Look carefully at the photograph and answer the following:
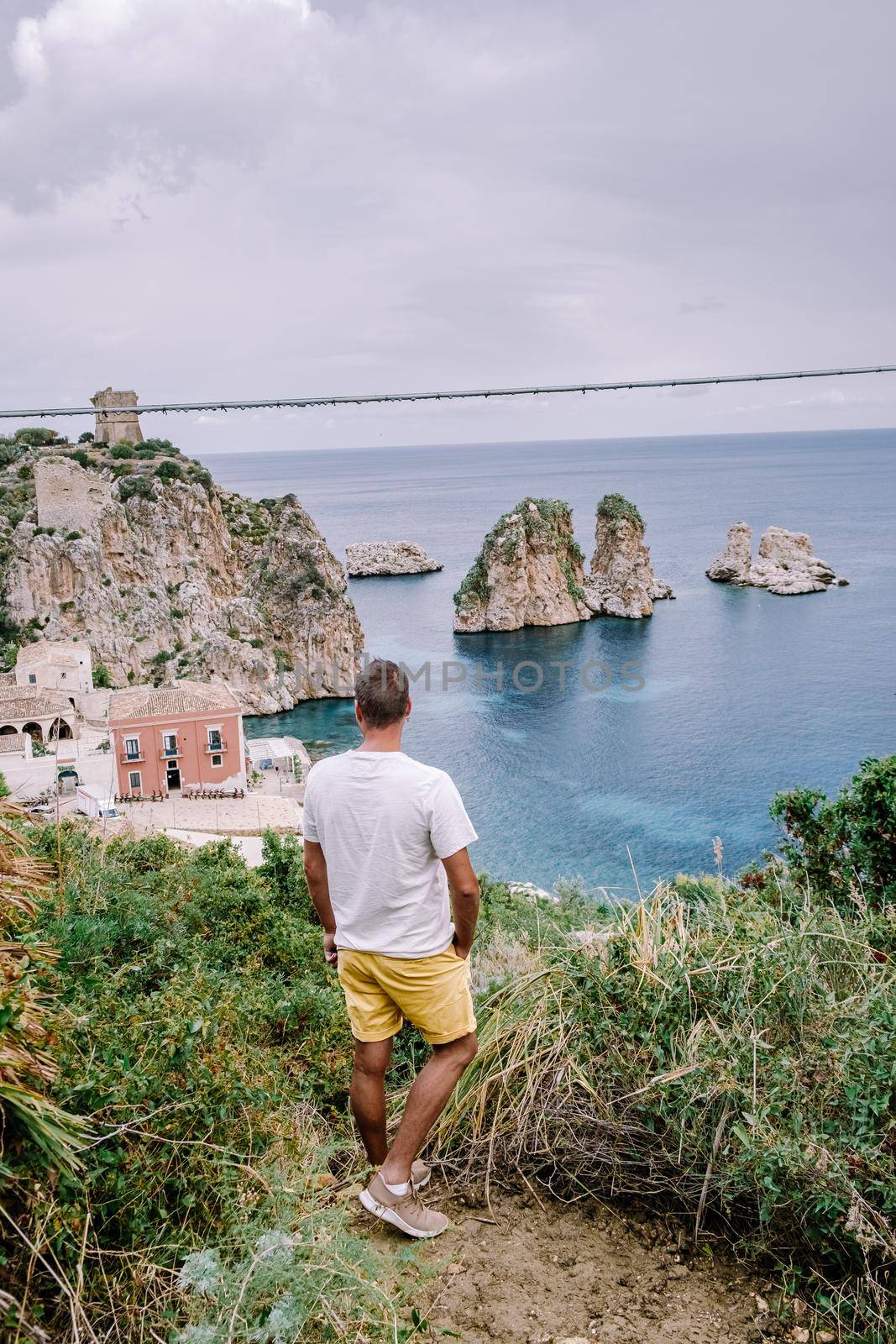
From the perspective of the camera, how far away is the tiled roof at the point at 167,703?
27578mm

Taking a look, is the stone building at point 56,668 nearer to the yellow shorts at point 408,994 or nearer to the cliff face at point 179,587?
the cliff face at point 179,587

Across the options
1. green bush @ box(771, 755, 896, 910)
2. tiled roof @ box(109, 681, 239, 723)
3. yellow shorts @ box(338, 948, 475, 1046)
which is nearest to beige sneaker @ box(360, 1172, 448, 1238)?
yellow shorts @ box(338, 948, 475, 1046)

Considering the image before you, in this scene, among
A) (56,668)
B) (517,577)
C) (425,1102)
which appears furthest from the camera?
(517,577)

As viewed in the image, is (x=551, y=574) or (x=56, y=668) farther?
(x=551, y=574)

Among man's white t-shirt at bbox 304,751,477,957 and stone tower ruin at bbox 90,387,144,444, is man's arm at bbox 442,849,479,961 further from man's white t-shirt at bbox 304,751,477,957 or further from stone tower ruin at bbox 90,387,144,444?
stone tower ruin at bbox 90,387,144,444

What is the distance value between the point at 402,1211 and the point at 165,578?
145 ft

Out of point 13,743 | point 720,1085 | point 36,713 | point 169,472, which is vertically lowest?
point 13,743

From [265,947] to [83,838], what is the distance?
306cm

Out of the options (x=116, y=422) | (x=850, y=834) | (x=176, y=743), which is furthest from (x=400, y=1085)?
(x=116, y=422)

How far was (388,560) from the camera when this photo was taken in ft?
253

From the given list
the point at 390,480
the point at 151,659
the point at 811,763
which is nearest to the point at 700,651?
the point at 811,763

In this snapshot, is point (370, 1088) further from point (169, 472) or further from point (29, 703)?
point (169, 472)

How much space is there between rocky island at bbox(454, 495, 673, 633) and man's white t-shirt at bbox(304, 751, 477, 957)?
172ft

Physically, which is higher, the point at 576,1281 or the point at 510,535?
the point at 510,535
